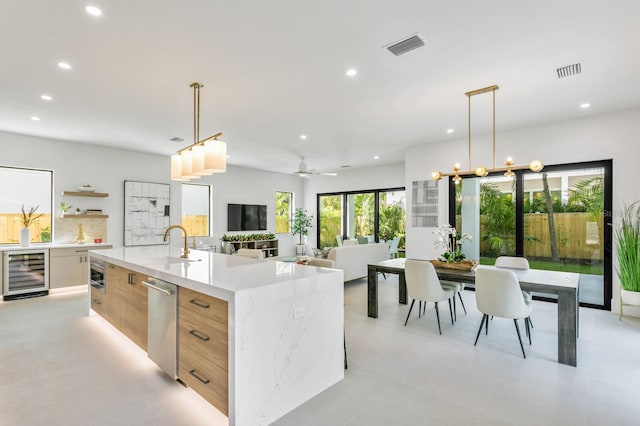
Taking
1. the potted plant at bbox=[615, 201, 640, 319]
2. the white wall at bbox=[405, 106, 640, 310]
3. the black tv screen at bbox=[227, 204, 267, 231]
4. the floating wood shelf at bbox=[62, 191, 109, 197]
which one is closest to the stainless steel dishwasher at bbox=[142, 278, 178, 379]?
the floating wood shelf at bbox=[62, 191, 109, 197]

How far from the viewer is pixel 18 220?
5.73 metres

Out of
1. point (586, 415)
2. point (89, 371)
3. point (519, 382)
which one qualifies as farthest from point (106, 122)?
point (586, 415)

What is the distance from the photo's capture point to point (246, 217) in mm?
9219

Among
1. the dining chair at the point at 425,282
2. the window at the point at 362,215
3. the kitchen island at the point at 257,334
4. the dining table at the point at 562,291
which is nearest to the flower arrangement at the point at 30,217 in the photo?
the kitchen island at the point at 257,334

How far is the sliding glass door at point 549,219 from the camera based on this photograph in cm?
482

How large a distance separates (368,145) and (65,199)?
5.87 m

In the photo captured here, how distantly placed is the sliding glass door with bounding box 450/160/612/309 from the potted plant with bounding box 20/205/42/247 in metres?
7.50

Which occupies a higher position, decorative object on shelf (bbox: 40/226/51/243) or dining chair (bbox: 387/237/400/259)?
decorative object on shelf (bbox: 40/226/51/243)

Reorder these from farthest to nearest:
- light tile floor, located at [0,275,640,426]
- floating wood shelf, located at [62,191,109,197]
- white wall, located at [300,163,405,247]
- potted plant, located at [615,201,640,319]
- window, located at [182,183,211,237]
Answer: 1. white wall, located at [300,163,405,247]
2. window, located at [182,183,211,237]
3. floating wood shelf, located at [62,191,109,197]
4. potted plant, located at [615,201,640,319]
5. light tile floor, located at [0,275,640,426]

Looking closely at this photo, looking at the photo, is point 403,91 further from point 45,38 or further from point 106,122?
point 106,122

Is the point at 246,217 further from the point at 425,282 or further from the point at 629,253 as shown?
the point at 629,253

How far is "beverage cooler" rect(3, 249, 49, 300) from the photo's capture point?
5.13 meters

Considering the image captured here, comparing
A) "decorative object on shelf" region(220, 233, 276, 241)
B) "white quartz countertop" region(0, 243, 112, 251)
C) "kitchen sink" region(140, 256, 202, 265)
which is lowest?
"decorative object on shelf" region(220, 233, 276, 241)

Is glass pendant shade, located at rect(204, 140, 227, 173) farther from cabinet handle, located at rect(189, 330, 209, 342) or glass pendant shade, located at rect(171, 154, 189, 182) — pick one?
cabinet handle, located at rect(189, 330, 209, 342)
